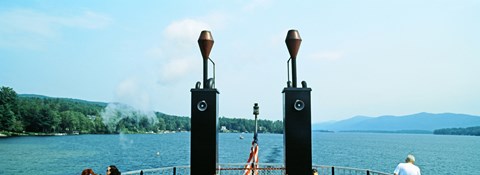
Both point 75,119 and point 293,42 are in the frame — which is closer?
point 293,42

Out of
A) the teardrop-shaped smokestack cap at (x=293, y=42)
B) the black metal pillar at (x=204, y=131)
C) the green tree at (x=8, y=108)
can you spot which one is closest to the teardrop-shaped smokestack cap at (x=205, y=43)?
the black metal pillar at (x=204, y=131)

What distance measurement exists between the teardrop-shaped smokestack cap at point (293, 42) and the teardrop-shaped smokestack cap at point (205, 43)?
1.28 meters

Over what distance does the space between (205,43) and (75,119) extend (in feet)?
410

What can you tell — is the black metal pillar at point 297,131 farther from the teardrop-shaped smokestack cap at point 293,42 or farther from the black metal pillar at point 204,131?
the black metal pillar at point 204,131

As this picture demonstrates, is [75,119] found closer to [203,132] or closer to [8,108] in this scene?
[8,108]

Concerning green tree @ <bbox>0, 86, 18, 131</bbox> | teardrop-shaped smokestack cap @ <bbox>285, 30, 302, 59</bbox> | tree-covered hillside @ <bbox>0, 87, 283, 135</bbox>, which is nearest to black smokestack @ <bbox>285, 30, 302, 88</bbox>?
teardrop-shaped smokestack cap @ <bbox>285, 30, 302, 59</bbox>

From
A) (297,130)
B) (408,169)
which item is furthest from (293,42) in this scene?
(408,169)

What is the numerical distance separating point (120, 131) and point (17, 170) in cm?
11179

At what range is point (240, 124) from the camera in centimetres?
16900

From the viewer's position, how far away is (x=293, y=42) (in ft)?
21.0

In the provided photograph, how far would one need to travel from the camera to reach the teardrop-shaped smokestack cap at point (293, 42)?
21.0 feet

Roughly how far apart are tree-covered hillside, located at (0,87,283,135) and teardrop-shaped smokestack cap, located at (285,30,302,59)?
245ft

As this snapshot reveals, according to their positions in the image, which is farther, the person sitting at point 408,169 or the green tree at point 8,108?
the green tree at point 8,108

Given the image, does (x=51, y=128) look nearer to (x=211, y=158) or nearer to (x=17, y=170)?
(x=17, y=170)
